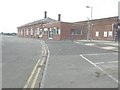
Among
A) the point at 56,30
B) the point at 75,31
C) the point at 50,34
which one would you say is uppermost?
the point at 56,30

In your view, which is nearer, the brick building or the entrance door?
the brick building

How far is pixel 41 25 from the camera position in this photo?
8612cm

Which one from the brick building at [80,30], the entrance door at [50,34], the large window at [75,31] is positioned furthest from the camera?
the entrance door at [50,34]

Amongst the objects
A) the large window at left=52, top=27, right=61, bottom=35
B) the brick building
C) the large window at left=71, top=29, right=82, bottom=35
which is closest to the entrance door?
the brick building

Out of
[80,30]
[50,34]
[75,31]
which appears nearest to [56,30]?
[75,31]

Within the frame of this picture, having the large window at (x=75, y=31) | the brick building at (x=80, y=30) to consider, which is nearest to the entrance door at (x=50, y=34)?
the brick building at (x=80, y=30)

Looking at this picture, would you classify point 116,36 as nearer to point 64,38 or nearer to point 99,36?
point 99,36

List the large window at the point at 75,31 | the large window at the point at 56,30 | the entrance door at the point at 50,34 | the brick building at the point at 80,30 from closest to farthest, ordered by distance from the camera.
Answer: the brick building at the point at 80,30
the large window at the point at 56,30
the large window at the point at 75,31
the entrance door at the point at 50,34

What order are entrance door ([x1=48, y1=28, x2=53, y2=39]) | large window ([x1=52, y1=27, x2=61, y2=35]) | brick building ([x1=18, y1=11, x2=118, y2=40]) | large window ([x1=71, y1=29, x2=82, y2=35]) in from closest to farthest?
brick building ([x1=18, y1=11, x2=118, y2=40]) → large window ([x1=52, y1=27, x2=61, y2=35]) → large window ([x1=71, y1=29, x2=82, y2=35]) → entrance door ([x1=48, y1=28, x2=53, y2=39])

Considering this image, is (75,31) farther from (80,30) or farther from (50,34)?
(50,34)

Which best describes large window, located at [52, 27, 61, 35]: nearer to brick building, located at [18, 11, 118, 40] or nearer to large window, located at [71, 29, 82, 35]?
brick building, located at [18, 11, 118, 40]

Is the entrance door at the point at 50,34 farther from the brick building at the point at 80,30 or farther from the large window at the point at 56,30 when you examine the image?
the large window at the point at 56,30

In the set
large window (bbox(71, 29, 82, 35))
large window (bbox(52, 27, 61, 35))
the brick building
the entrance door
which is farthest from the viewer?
the entrance door

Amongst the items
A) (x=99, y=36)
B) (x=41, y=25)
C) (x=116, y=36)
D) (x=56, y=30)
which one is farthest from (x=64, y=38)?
(x=41, y=25)
